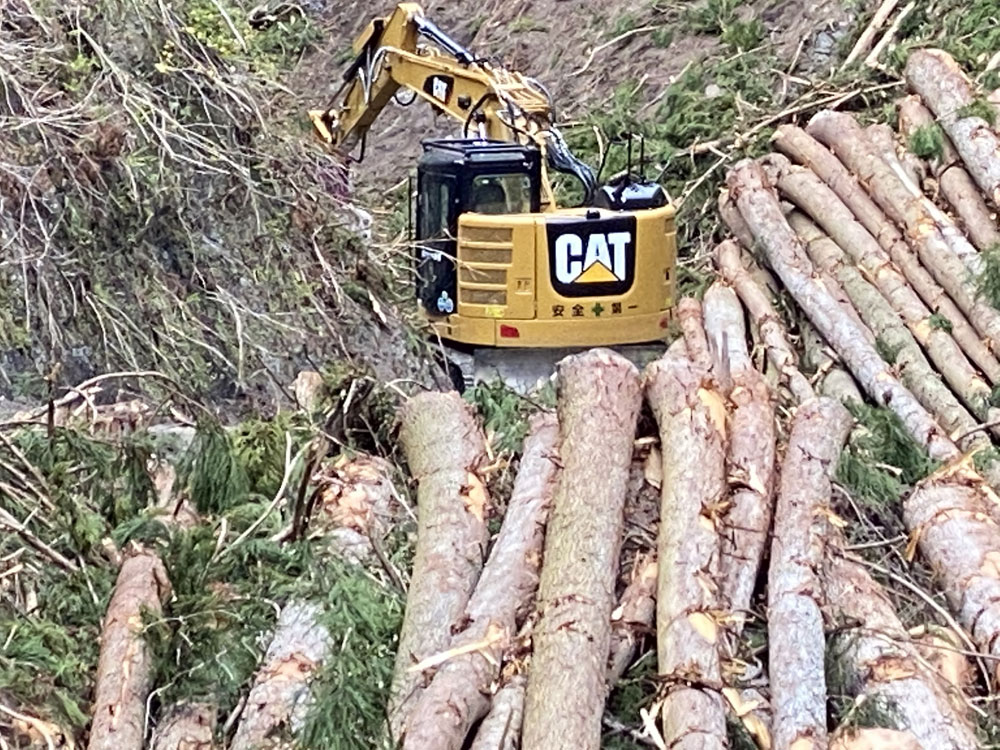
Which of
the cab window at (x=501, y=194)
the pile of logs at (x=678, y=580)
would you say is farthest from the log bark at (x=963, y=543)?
the cab window at (x=501, y=194)

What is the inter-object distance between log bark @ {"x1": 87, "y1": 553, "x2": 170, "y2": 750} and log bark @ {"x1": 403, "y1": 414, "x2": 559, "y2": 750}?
2.77 ft

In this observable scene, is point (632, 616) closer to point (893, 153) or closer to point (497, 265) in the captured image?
point (497, 265)

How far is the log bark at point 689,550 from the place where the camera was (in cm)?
419

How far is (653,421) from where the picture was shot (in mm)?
5656

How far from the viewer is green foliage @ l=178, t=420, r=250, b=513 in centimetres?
536

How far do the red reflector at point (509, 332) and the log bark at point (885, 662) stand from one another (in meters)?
4.52

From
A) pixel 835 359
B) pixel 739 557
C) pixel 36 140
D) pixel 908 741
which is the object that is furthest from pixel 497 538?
pixel 835 359

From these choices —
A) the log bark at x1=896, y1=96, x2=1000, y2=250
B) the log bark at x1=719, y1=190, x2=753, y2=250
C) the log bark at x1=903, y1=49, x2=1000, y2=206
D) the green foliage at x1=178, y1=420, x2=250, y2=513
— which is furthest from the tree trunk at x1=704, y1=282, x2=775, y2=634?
the log bark at x1=719, y1=190, x2=753, y2=250

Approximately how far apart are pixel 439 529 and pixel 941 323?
4805 mm

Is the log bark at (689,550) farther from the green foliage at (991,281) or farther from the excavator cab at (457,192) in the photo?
the excavator cab at (457,192)

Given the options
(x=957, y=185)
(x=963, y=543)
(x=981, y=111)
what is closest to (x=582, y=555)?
(x=963, y=543)

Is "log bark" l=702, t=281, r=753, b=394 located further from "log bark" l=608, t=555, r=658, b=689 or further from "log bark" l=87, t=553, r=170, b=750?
"log bark" l=87, t=553, r=170, b=750

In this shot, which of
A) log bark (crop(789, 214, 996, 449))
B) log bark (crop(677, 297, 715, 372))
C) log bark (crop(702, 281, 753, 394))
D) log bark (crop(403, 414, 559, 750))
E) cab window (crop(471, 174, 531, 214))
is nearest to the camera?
log bark (crop(403, 414, 559, 750))

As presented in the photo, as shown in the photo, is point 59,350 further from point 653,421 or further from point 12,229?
point 653,421
